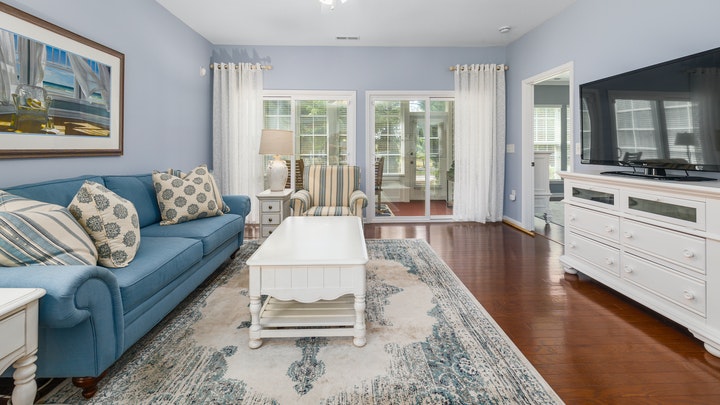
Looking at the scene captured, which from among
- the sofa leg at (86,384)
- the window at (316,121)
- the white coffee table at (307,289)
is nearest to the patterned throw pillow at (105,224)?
the sofa leg at (86,384)

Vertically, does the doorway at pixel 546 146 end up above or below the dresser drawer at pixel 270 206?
above

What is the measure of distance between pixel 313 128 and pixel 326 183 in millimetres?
Answer: 1422

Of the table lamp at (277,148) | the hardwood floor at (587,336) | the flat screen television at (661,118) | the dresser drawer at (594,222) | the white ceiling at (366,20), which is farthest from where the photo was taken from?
the table lamp at (277,148)

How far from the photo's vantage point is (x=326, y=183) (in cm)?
483

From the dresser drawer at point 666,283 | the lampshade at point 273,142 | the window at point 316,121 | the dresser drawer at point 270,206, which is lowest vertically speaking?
the dresser drawer at point 666,283

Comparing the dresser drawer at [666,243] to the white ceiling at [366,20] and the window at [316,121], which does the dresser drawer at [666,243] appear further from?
the window at [316,121]

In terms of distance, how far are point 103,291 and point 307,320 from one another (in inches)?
39.1

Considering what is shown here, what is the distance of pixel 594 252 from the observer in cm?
304

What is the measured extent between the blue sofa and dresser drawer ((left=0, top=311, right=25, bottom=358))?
0.33 feet

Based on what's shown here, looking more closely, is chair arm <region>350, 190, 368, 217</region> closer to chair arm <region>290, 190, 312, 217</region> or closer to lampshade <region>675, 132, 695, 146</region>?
chair arm <region>290, 190, 312, 217</region>

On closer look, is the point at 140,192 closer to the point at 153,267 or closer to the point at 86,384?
the point at 153,267

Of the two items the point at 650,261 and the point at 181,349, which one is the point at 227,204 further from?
the point at 650,261

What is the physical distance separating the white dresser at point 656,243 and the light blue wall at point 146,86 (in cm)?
394

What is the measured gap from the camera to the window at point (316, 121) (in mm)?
5785
